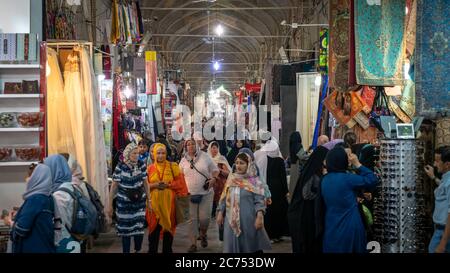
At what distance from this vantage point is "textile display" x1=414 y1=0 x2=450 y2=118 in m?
5.36

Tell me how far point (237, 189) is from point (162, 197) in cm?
121

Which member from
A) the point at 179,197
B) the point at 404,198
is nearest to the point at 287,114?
the point at 179,197

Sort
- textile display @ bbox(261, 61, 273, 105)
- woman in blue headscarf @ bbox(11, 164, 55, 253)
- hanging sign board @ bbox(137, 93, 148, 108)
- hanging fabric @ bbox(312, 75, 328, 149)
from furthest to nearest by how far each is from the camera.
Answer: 1. hanging sign board @ bbox(137, 93, 148, 108)
2. textile display @ bbox(261, 61, 273, 105)
3. hanging fabric @ bbox(312, 75, 328, 149)
4. woman in blue headscarf @ bbox(11, 164, 55, 253)

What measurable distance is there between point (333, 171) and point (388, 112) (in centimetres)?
263

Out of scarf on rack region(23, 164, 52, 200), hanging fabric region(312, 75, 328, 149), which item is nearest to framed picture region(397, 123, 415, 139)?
scarf on rack region(23, 164, 52, 200)

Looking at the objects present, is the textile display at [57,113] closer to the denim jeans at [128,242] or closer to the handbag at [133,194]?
the handbag at [133,194]

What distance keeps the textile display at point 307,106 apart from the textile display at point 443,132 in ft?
14.8

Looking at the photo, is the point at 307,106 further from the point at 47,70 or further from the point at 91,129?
the point at 47,70

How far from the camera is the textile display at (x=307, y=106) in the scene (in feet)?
32.7

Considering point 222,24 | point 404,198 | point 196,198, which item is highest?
point 222,24

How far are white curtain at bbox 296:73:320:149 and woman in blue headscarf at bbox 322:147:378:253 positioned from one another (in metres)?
5.59

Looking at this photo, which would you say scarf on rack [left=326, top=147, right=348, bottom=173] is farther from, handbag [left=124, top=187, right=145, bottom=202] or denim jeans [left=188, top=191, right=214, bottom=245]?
denim jeans [left=188, top=191, right=214, bottom=245]

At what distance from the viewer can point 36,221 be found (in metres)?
3.93
